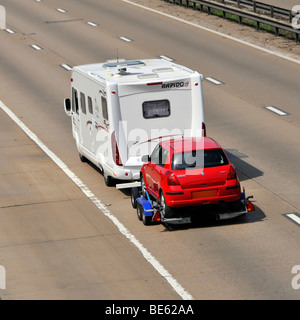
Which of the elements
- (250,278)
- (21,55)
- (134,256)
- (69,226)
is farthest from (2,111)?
(250,278)

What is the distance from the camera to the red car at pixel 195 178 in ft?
60.5

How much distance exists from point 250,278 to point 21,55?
27.8 m

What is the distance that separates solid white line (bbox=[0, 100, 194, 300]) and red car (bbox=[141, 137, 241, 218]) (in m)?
0.98

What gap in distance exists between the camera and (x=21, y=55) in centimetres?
4184

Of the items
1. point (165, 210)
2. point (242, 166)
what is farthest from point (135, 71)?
point (165, 210)

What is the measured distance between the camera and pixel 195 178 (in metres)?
18.4

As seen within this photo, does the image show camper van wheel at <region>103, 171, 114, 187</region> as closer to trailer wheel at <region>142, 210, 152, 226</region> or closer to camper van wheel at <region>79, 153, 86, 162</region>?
camper van wheel at <region>79, 153, 86, 162</region>

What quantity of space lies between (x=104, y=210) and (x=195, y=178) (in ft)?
9.61

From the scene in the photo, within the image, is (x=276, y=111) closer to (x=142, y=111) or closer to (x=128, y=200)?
(x=142, y=111)

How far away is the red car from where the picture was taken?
18.4 meters

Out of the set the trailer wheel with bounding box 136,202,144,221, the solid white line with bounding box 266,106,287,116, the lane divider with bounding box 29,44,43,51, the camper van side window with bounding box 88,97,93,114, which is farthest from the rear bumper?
the lane divider with bounding box 29,44,43,51

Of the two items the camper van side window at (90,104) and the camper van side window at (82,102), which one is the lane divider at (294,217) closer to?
the camper van side window at (90,104)

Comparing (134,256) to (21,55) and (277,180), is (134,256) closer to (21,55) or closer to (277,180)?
(277,180)

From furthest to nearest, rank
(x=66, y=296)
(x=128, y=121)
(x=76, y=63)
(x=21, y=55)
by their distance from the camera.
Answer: (x=21, y=55) → (x=76, y=63) → (x=128, y=121) → (x=66, y=296)
